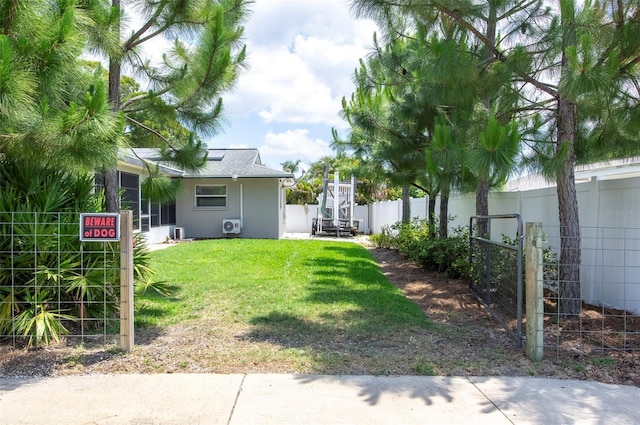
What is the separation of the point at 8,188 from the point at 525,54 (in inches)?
257

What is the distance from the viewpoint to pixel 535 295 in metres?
4.70

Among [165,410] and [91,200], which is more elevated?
[91,200]

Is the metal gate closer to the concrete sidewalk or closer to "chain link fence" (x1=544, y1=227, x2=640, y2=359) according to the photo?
"chain link fence" (x1=544, y1=227, x2=640, y2=359)

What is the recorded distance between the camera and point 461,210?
1255cm

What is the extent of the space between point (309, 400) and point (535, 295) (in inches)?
99.7

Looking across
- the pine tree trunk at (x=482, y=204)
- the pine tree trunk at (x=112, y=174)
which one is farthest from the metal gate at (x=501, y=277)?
the pine tree trunk at (x=112, y=174)

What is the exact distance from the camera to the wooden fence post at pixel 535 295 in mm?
4680

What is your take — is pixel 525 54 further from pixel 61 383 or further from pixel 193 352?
pixel 61 383

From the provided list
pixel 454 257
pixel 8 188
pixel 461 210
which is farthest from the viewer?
pixel 461 210

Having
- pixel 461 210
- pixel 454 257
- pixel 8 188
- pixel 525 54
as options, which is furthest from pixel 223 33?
pixel 461 210

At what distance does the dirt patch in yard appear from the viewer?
450 cm

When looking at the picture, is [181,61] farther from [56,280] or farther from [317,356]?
[317,356]

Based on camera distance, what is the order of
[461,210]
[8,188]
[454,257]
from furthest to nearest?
[461,210] → [454,257] → [8,188]

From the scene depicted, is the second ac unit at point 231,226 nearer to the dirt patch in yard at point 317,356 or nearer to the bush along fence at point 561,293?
the bush along fence at point 561,293
